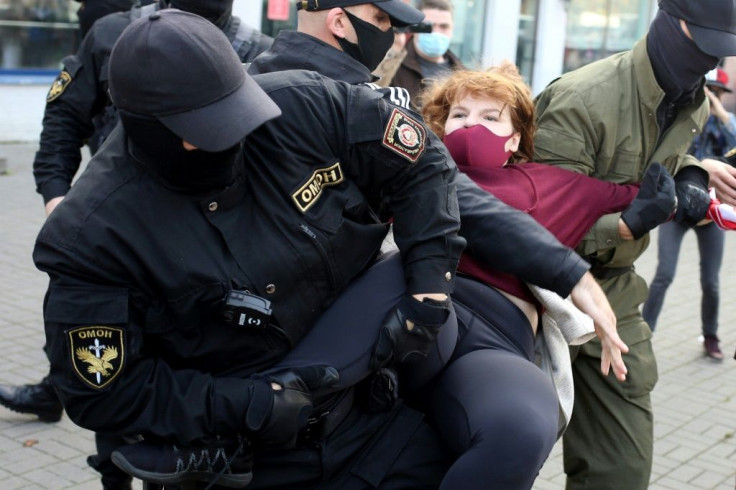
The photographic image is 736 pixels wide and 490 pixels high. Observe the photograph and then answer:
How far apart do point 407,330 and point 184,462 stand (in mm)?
547

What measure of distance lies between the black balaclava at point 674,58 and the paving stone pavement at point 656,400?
6.46 ft

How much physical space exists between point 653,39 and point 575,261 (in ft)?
3.34

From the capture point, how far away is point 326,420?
2.37 m

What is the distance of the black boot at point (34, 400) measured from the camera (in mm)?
4680

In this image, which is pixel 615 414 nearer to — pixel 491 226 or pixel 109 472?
pixel 491 226

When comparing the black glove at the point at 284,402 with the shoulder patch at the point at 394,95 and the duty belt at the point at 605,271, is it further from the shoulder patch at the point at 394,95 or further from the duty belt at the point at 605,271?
the duty belt at the point at 605,271

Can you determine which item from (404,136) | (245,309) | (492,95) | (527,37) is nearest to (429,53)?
(492,95)

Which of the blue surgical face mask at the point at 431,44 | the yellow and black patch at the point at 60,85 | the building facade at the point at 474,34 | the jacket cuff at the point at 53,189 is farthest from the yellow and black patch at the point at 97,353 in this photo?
the building facade at the point at 474,34

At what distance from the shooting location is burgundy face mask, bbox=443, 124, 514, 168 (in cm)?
293

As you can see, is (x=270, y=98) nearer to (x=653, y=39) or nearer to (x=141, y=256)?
(x=141, y=256)

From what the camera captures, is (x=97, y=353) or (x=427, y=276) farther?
(x=427, y=276)

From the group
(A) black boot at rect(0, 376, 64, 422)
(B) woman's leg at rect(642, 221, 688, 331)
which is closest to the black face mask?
(A) black boot at rect(0, 376, 64, 422)

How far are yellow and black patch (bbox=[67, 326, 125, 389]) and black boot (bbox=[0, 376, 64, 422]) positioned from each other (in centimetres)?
276

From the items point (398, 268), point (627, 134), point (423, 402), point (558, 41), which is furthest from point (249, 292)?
point (558, 41)
